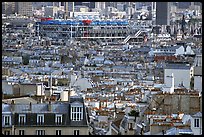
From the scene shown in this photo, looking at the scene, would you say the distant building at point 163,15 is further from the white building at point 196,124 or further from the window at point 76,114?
the white building at point 196,124

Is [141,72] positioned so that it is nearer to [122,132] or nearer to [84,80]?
[84,80]

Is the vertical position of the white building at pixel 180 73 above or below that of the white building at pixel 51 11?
above

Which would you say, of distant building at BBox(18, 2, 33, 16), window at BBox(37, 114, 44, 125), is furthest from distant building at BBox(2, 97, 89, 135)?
distant building at BBox(18, 2, 33, 16)

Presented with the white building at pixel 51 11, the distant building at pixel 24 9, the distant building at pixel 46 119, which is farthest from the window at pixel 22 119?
the white building at pixel 51 11

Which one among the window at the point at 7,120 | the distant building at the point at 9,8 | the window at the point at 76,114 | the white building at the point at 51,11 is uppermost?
the window at the point at 76,114

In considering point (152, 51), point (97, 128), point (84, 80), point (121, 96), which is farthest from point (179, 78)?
point (152, 51)

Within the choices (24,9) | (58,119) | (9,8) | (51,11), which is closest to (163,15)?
(9,8)

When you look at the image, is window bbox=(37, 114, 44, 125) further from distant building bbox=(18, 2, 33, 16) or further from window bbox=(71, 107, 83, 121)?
distant building bbox=(18, 2, 33, 16)

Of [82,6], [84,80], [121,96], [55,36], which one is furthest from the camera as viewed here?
[82,6]

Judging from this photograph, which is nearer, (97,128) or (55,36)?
(97,128)
